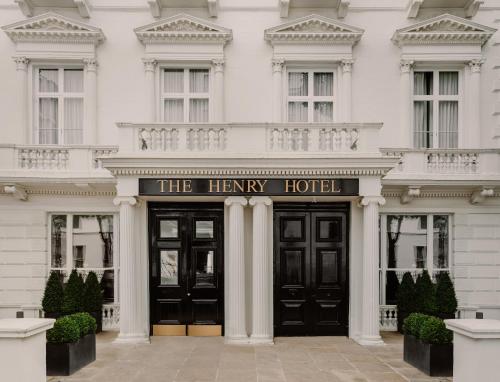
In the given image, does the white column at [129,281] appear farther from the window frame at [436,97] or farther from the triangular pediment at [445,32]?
the triangular pediment at [445,32]

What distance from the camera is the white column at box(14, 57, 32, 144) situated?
12.5m

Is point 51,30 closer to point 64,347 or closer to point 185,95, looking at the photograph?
point 185,95

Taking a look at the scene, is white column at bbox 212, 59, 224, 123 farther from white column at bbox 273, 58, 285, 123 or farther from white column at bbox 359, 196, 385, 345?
white column at bbox 359, 196, 385, 345

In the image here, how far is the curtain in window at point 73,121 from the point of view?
12984 millimetres

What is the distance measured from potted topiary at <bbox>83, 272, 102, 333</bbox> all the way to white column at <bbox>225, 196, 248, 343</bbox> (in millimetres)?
3903

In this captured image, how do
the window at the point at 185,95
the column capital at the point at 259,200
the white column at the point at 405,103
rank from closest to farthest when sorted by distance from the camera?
the column capital at the point at 259,200
the white column at the point at 405,103
the window at the point at 185,95

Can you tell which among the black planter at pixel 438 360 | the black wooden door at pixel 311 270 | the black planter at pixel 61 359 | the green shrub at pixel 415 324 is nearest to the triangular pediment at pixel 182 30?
the black wooden door at pixel 311 270

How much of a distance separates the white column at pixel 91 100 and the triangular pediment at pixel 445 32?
30.2 feet

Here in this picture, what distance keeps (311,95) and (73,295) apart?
29.8 feet

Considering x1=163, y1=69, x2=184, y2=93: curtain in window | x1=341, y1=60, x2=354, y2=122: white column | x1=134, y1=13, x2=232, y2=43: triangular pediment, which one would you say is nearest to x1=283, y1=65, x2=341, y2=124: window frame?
x1=341, y1=60, x2=354, y2=122: white column

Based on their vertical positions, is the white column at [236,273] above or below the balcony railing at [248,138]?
below

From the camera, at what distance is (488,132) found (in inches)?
504

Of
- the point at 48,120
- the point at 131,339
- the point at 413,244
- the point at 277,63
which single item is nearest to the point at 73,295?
the point at 131,339

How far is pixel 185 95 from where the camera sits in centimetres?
1288
